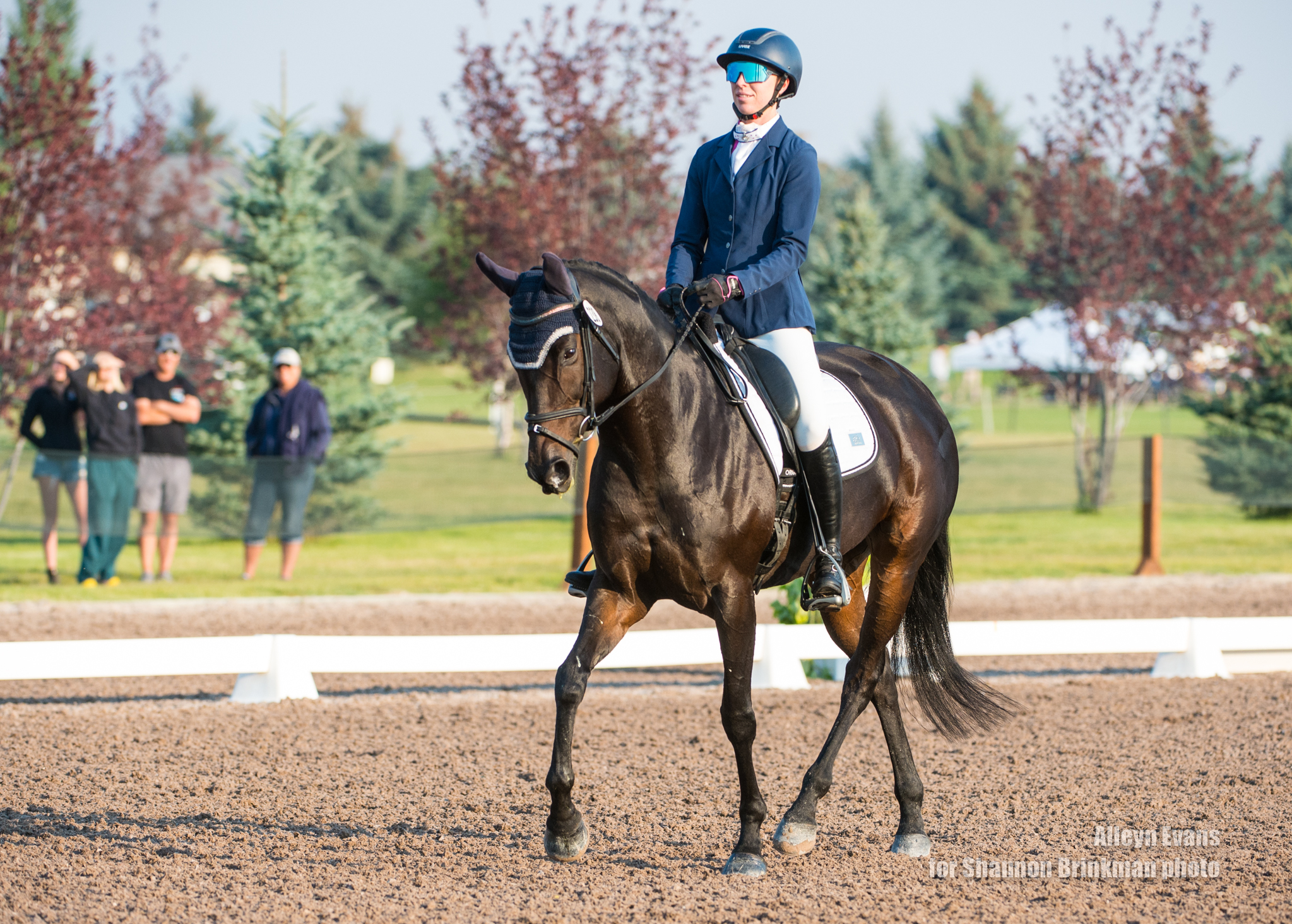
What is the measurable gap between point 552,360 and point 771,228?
49.7 inches

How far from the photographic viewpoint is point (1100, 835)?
183 inches

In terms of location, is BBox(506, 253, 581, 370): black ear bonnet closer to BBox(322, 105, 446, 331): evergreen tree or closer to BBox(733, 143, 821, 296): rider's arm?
BBox(733, 143, 821, 296): rider's arm

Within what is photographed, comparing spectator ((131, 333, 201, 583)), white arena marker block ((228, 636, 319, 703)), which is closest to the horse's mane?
white arena marker block ((228, 636, 319, 703))

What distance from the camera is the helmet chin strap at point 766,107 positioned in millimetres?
4566

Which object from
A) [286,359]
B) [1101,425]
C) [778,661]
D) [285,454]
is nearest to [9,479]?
[285,454]

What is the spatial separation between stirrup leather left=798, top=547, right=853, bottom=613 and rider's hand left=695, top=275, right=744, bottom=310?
1036mm

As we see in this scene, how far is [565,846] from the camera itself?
4289 millimetres

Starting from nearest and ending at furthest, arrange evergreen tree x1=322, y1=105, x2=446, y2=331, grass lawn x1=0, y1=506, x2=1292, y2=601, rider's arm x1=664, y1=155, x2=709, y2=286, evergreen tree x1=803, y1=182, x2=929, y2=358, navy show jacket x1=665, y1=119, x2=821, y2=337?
navy show jacket x1=665, y1=119, x2=821, y2=337
rider's arm x1=664, y1=155, x2=709, y2=286
grass lawn x1=0, y1=506, x2=1292, y2=601
evergreen tree x1=803, y1=182, x2=929, y2=358
evergreen tree x1=322, y1=105, x2=446, y2=331

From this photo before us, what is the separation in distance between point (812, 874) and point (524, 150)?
522 inches

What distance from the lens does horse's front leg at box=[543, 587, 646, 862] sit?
4.21 meters

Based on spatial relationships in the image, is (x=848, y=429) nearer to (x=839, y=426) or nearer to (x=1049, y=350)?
(x=839, y=426)

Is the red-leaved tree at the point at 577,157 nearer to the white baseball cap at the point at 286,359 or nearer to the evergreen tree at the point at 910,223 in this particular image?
the white baseball cap at the point at 286,359

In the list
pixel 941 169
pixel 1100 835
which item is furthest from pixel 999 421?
pixel 1100 835

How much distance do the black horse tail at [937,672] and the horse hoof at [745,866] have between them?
1.39m
